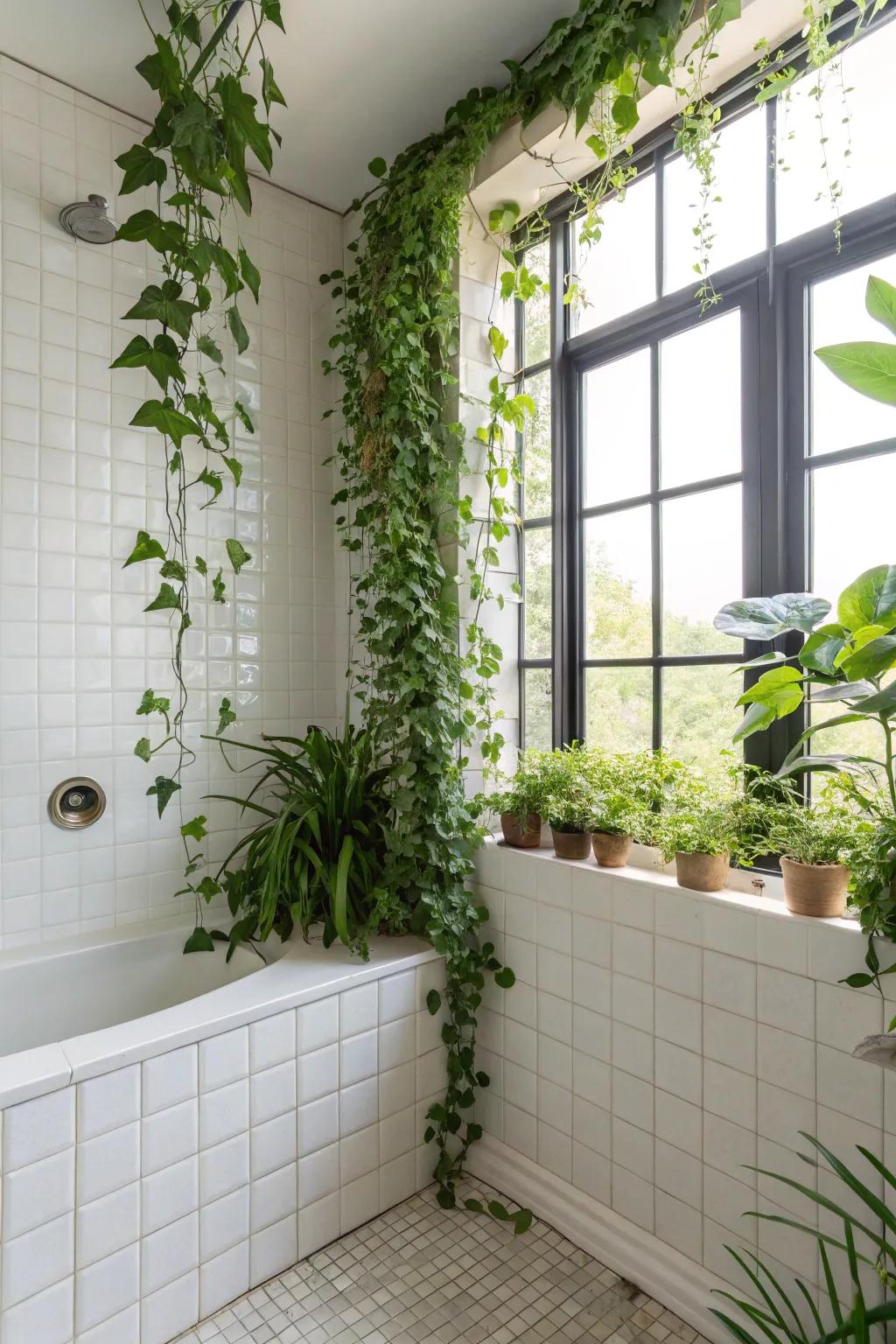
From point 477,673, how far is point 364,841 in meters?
0.52

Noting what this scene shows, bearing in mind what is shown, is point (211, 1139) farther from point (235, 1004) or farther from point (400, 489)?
point (400, 489)

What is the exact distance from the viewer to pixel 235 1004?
1.49 metres

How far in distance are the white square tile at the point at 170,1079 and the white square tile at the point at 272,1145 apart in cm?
19

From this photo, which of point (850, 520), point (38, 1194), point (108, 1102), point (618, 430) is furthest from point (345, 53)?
point (38, 1194)

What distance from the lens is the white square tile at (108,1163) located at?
1.26 metres

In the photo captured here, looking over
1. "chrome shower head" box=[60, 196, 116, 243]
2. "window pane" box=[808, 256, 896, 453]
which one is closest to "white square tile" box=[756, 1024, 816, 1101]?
"window pane" box=[808, 256, 896, 453]

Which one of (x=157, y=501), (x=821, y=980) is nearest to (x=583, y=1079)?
(x=821, y=980)

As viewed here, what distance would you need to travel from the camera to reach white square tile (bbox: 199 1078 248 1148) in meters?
1.41

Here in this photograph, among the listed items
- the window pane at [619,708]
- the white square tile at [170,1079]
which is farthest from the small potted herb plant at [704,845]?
the white square tile at [170,1079]

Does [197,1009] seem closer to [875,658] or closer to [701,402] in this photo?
[875,658]

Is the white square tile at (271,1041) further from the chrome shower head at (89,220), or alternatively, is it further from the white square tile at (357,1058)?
the chrome shower head at (89,220)

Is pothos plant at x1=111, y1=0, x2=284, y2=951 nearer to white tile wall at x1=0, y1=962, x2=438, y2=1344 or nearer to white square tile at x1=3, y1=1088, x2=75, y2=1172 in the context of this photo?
white tile wall at x1=0, y1=962, x2=438, y2=1344

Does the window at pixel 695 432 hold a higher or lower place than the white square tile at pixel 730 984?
higher

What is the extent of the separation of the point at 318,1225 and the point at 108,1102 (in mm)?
599
